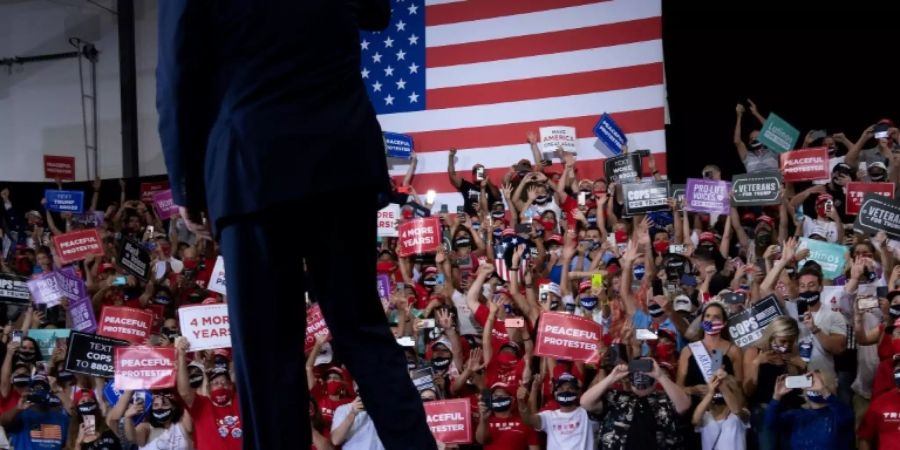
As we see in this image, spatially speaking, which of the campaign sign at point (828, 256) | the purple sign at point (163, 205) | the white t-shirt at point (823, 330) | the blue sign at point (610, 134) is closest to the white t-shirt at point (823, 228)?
the campaign sign at point (828, 256)

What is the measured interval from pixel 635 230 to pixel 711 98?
3.46 metres

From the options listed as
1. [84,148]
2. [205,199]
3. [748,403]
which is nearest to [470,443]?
[748,403]

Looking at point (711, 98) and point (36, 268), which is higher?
point (711, 98)

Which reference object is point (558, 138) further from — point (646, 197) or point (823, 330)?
point (823, 330)

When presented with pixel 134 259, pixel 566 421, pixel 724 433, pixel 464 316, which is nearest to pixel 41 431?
pixel 134 259

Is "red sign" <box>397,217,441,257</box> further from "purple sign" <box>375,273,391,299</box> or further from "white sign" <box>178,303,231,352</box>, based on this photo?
"white sign" <box>178,303,231,352</box>

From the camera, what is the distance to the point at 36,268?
480 inches

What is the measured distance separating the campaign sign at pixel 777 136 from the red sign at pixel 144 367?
706cm

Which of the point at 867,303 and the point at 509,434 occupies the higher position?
the point at 867,303

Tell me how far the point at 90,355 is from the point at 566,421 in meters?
3.14

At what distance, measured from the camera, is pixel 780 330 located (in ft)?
21.8

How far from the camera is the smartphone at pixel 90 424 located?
7566 millimetres

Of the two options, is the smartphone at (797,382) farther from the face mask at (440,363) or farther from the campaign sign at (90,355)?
the campaign sign at (90,355)

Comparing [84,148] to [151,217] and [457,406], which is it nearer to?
[151,217]
